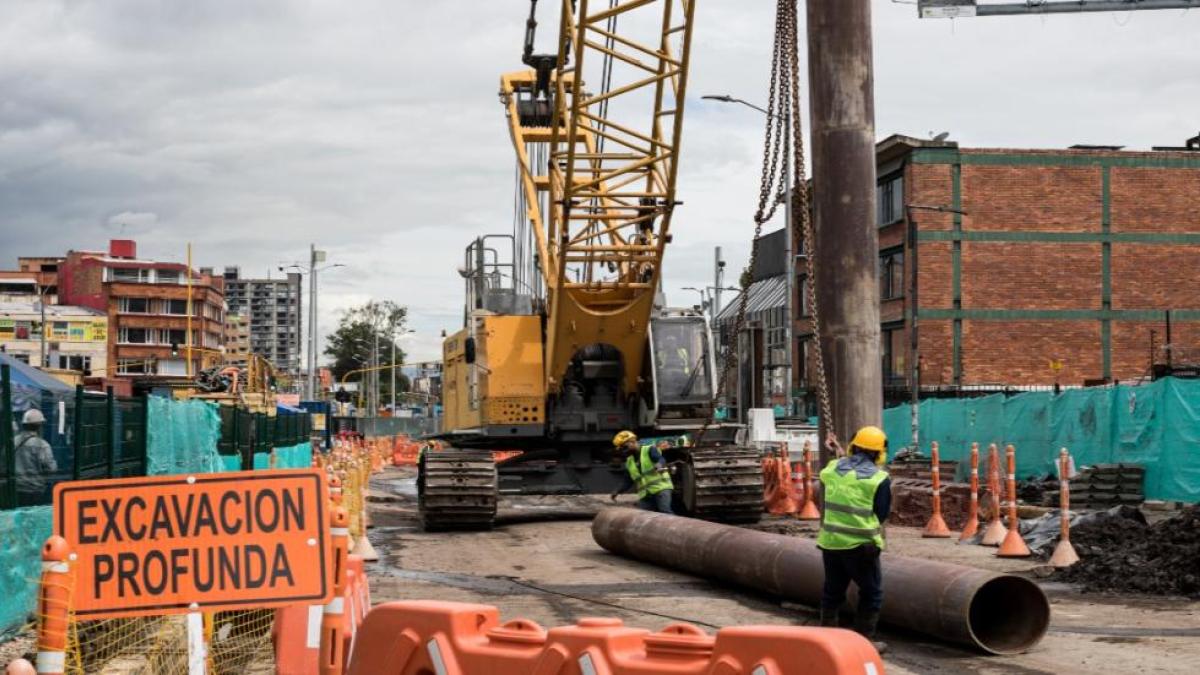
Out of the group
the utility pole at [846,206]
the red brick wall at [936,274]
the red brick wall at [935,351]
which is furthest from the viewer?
the red brick wall at [936,274]

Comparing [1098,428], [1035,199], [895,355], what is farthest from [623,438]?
[1035,199]

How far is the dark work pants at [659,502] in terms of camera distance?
65.3ft

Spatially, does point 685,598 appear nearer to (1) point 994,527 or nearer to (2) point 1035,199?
(1) point 994,527

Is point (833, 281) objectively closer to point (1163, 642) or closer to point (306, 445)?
point (1163, 642)

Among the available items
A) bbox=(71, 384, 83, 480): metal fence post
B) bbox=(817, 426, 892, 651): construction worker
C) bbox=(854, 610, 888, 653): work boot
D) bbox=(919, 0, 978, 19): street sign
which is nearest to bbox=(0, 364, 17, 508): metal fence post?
bbox=(71, 384, 83, 480): metal fence post

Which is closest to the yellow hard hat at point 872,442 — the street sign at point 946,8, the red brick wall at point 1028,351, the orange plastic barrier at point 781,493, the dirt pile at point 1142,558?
the dirt pile at point 1142,558

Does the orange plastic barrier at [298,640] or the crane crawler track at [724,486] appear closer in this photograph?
the orange plastic barrier at [298,640]

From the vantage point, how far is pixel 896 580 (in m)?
11.7

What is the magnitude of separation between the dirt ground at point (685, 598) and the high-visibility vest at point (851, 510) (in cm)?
90

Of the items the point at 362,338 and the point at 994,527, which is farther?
the point at 362,338

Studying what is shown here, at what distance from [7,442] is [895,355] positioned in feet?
166

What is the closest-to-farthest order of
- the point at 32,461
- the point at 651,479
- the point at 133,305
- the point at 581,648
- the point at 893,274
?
the point at 581,648
the point at 32,461
the point at 651,479
the point at 893,274
the point at 133,305

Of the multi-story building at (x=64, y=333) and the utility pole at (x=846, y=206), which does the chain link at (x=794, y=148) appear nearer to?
the utility pole at (x=846, y=206)

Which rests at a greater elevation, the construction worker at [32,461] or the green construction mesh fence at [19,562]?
the construction worker at [32,461]
